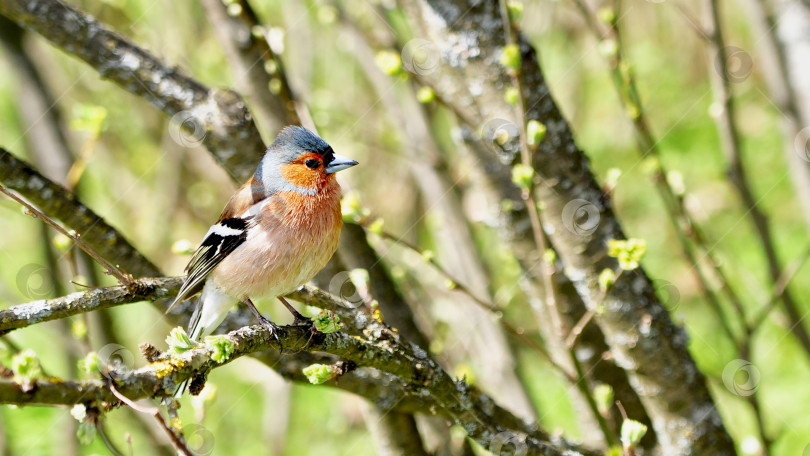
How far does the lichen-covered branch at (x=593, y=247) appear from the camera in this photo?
3260 millimetres

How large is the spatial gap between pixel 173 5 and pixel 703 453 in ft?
17.7

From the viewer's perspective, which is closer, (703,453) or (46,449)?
(703,453)

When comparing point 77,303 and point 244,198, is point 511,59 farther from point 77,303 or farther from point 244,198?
point 77,303

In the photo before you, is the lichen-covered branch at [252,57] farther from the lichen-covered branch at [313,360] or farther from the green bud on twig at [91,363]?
the green bud on twig at [91,363]

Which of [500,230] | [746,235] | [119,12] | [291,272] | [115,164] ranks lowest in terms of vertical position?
[291,272]

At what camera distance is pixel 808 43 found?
3.83 m

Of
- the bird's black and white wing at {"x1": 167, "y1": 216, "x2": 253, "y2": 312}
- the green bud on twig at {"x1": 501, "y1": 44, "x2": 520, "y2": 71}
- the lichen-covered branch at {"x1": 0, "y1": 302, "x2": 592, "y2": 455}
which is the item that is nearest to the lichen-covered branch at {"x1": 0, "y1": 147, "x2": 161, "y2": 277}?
the bird's black and white wing at {"x1": 167, "y1": 216, "x2": 253, "y2": 312}

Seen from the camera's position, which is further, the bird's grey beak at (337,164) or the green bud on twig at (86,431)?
the bird's grey beak at (337,164)

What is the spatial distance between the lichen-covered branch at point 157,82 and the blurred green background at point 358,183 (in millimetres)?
1675

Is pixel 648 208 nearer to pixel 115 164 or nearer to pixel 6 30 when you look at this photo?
pixel 115 164

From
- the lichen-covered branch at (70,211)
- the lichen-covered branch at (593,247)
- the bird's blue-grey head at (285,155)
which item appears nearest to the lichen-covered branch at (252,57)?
the bird's blue-grey head at (285,155)

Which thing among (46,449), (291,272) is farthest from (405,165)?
(291,272)

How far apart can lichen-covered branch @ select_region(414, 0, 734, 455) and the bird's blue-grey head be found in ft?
2.21

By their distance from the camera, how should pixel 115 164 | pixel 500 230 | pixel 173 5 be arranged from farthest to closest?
1. pixel 115 164
2. pixel 173 5
3. pixel 500 230
